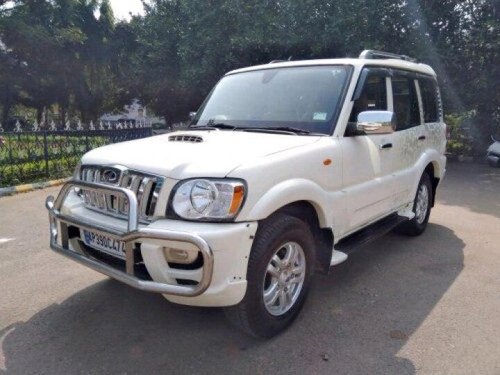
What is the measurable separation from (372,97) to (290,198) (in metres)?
1.63

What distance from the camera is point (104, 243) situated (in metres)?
2.95

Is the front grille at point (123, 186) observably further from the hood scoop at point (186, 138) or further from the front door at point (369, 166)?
the front door at point (369, 166)

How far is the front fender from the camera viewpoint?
2.66 metres

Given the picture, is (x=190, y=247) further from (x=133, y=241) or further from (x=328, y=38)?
(x=328, y=38)

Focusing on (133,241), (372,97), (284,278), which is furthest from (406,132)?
(133,241)

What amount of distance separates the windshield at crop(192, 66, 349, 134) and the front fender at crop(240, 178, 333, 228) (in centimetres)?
59

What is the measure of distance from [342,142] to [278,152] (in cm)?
75

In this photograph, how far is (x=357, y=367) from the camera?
2.71m

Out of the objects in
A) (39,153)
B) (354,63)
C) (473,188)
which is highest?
(354,63)

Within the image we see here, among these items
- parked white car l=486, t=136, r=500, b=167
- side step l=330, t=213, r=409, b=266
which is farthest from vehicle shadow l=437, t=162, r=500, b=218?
side step l=330, t=213, r=409, b=266

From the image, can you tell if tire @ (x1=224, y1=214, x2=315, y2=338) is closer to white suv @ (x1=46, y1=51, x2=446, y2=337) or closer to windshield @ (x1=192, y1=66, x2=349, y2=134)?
white suv @ (x1=46, y1=51, x2=446, y2=337)

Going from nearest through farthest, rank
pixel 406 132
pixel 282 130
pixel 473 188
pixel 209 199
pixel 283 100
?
pixel 209 199
pixel 282 130
pixel 283 100
pixel 406 132
pixel 473 188

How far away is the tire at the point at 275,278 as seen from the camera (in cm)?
274

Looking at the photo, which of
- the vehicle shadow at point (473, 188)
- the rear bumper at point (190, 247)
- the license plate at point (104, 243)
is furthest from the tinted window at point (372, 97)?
the vehicle shadow at point (473, 188)
